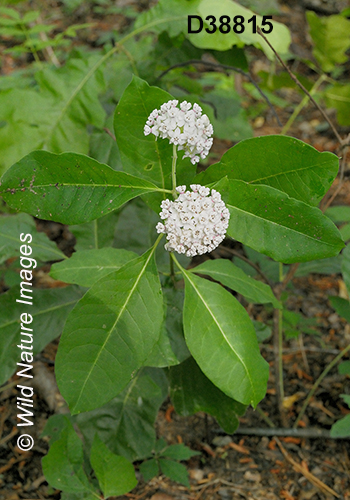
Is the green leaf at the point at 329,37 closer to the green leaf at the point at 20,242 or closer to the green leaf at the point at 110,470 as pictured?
the green leaf at the point at 20,242

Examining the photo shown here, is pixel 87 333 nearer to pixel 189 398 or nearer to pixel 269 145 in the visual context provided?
pixel 189 398

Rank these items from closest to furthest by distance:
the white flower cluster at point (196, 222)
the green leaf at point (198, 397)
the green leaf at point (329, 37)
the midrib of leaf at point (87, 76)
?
1. the white flower cluster at point (196, 222)
2. the green leaf at point (198, 397)
3. the midrib of leaf at point (87, 76)
4. the green leaf at point (329, 37)

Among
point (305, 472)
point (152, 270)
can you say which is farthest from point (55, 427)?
point (305, 472)

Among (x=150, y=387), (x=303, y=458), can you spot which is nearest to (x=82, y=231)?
(x=150, y=387)

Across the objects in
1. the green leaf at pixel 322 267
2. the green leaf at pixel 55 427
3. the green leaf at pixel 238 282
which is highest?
the green leaf at pixel 238 282

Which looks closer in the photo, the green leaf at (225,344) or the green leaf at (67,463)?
the green leaf at (225,344)

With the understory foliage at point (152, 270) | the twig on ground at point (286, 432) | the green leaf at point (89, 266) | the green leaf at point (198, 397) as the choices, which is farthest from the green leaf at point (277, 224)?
the twig on ground at point (286, 432)

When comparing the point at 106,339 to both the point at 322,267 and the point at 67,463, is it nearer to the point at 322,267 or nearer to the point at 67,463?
the point at 67,463
